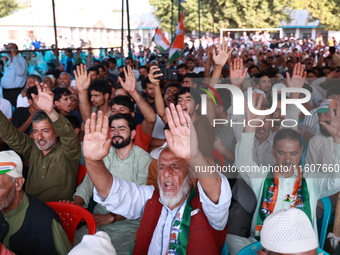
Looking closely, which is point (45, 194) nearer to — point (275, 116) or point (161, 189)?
point (161, 189)

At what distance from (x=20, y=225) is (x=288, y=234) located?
137cm

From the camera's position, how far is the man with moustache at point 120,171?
2992mm

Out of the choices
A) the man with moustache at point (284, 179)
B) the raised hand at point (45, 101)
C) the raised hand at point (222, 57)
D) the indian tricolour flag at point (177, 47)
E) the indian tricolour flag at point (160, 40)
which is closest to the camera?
the man with moustache at point (284, 179)

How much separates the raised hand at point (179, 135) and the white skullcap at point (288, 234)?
519mm

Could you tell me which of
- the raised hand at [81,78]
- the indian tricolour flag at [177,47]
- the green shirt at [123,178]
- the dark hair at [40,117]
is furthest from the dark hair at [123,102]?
the indian tricolour flag at [177,47]

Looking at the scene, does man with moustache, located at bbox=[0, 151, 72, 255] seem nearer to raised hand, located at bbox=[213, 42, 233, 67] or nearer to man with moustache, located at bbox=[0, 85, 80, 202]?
man with moustache, located at bbox=[0, 85, 80, 202]

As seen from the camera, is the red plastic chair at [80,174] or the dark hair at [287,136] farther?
the red plastic chair at [80,174]

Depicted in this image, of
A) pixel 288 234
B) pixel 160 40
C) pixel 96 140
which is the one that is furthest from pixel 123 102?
pixel 160 40

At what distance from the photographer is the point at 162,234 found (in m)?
2.33

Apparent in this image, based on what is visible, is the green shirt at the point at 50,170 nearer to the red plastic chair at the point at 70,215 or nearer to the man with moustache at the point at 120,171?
the man with moustache at the point at 120,171

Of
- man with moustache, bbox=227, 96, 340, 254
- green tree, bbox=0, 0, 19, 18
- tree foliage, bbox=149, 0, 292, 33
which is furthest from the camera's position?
tree foliage, bbox=149, 0, 292, 33

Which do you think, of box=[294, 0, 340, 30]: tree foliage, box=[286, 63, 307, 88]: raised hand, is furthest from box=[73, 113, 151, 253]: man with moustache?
box=[294, 0, 340, 30]: tree foliage

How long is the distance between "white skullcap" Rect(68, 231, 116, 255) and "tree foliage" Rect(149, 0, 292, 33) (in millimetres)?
30575

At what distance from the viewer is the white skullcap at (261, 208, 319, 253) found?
1.68 m
